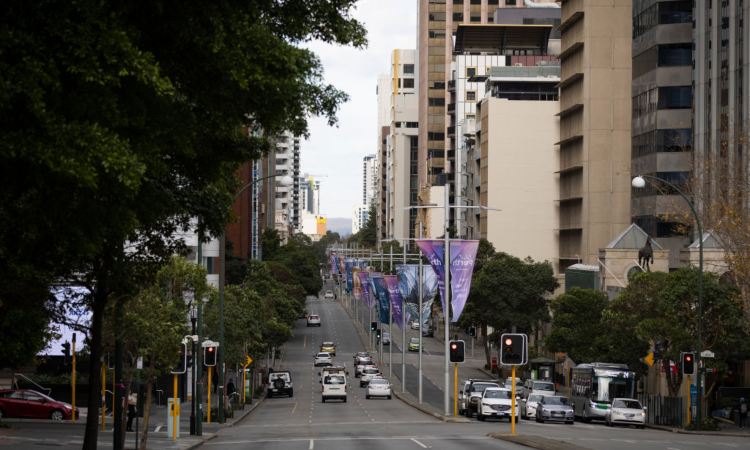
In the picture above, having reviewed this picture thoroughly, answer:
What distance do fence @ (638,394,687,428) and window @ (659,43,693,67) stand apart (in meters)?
38.2

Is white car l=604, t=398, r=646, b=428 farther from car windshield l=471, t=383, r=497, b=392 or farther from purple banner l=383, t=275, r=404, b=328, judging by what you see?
purple banner l=383, t=275, r=404, b=328

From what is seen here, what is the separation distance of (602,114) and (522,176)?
85.6 ft

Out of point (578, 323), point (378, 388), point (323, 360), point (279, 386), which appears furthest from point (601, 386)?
point (323, 360)

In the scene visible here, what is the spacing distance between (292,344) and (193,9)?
416ft

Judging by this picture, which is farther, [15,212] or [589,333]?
[589,333]

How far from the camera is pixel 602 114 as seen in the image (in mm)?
109375

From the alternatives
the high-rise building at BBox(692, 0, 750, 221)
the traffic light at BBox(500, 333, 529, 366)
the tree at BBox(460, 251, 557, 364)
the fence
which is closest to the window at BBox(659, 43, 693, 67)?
the high-rise building at BBox(692, 0, 750, 221)

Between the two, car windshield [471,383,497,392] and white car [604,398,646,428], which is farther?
car windshield [471,383,497,392]

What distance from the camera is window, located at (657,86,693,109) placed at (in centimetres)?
9212

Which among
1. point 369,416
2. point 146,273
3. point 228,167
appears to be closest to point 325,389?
→ point 369,416

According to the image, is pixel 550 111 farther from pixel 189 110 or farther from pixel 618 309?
pixel 189 110

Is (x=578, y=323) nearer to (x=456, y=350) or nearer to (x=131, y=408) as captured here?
(x=456, y=350)

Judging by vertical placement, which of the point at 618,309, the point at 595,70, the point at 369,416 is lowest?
the point at 369,416

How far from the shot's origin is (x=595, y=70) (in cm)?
10869
